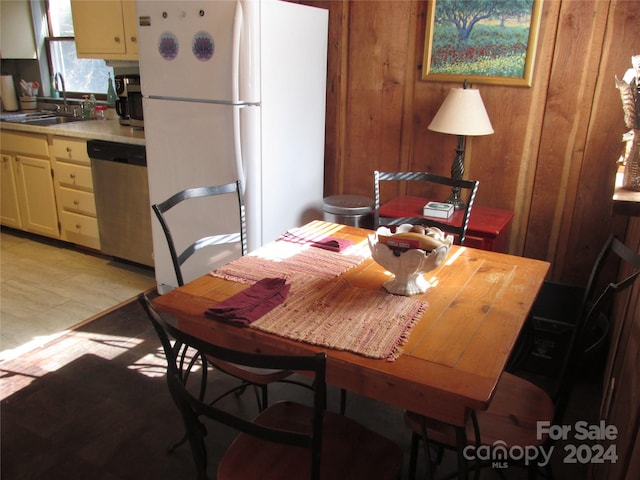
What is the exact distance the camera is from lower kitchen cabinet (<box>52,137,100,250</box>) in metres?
3.58

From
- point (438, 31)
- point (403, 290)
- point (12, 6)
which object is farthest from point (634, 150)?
point (12, 6)

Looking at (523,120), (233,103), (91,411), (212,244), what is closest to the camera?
(212,244)

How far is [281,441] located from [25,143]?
11.8 feet

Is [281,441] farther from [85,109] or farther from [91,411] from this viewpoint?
[85,109]

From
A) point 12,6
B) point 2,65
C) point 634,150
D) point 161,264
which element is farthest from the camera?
point 2,65

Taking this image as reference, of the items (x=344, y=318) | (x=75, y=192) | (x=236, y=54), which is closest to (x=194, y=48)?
(x=236, y=54)

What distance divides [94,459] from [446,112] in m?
2.21

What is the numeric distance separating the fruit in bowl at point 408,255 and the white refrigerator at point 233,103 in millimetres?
1367

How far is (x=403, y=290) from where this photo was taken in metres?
1.56

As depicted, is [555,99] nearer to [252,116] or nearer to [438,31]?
[438,31]

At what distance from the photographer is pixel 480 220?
262cm

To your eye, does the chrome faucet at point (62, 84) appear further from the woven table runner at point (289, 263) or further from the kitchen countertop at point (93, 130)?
the woven table runner at point (289, 263)

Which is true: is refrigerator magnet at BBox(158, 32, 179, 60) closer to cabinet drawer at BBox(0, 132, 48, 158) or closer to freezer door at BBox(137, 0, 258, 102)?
freezer door at BBox(137, 0, 258, 102)

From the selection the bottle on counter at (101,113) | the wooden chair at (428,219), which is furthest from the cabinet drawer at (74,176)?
the wooden chair at (428,219)
